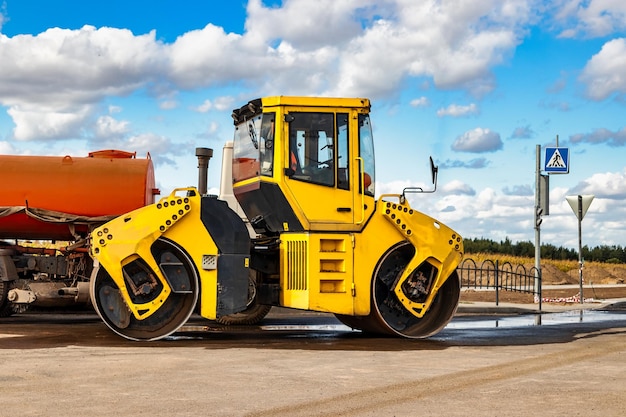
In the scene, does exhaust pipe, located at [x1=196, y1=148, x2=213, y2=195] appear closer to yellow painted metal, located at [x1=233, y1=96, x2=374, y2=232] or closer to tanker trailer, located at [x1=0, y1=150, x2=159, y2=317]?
tanker trailer, located at [x1=0, y1=150, x2=159, y2=317]

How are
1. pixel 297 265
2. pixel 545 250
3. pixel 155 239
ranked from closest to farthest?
pixel 155 239
pixel 297 265
pixel 545 250

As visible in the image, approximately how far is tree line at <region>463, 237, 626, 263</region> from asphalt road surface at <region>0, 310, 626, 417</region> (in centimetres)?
4282

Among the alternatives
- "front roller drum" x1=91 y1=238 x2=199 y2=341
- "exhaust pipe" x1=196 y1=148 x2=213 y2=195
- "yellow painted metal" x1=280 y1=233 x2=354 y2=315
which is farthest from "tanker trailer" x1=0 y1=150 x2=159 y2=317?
"yellow painted metal" x1=280 y1=233 x2=354 y2=315

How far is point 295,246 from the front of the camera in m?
13.6

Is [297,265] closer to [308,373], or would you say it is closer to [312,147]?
[312,147]

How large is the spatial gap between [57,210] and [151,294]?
3.44m

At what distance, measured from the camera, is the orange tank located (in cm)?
1562

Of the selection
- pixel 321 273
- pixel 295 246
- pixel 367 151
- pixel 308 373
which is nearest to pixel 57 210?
pixel 295 246

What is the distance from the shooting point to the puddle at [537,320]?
17.9m

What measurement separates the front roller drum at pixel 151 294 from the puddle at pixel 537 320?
18.6ft

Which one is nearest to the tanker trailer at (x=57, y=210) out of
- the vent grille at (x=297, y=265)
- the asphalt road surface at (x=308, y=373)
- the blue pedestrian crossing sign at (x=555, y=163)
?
the asphalt road surface at (x=308, y=373)

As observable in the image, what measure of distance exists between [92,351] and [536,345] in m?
6.26

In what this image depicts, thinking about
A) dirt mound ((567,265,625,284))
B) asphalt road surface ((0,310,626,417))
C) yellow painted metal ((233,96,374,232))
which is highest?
yellow painted metal ((233,96,374,232))

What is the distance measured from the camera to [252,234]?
15656 millimetres
